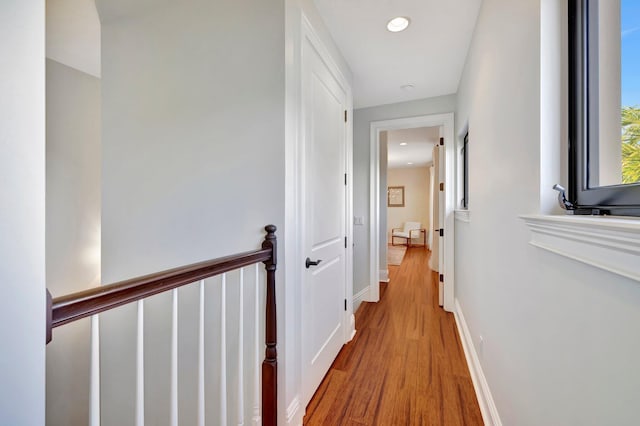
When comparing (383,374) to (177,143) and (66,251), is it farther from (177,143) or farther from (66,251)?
(66,251)

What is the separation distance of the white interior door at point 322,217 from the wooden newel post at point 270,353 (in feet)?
0.78

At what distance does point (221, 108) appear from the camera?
5.00 feet

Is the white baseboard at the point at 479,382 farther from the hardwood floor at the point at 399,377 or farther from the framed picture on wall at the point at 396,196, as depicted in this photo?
the framed picture on wall at the point at 396,196

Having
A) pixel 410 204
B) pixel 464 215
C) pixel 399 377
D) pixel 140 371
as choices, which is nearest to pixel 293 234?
pixel 140 371

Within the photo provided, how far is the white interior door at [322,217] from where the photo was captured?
1.62 m

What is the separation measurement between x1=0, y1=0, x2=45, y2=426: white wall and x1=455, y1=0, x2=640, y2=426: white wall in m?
1.12

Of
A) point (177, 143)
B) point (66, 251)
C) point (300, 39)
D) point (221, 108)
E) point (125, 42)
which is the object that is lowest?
point (66, 251)

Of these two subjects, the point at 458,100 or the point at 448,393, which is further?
the point at 458,100

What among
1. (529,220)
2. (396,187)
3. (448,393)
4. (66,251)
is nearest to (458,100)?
(529,220)

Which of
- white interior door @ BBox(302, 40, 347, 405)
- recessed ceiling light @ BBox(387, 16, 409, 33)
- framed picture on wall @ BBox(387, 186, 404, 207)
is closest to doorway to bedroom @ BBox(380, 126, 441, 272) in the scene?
framed picture on wall @ BBox(387, 186, 404, 207)

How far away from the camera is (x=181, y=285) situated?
918 mm

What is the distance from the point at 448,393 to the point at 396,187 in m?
7.80

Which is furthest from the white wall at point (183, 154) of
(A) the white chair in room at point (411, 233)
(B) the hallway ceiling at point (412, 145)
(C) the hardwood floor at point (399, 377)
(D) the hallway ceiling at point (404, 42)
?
(A) the white chair in room at point (411, 233)

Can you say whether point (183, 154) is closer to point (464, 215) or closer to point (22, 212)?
point (22, 212)
